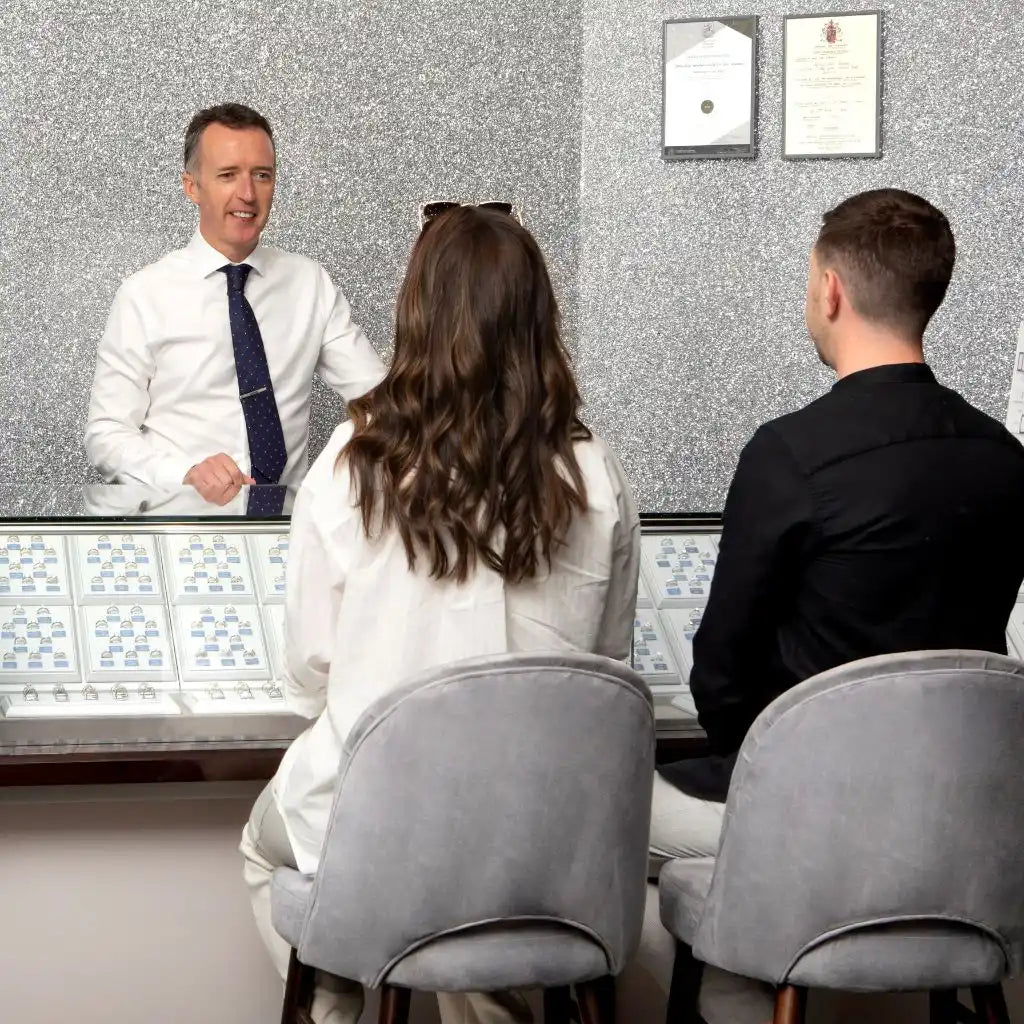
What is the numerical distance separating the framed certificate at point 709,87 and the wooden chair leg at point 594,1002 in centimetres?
244

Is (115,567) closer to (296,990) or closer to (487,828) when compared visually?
(296,990)

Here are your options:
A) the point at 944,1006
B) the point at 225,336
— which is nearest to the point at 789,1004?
the point at 944,1006

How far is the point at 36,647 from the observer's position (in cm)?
162

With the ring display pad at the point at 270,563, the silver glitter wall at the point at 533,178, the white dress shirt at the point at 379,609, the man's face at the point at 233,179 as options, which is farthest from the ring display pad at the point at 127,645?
the silver glitter wall at the point at 533,178

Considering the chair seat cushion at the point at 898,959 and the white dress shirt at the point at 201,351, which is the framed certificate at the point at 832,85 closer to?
the white dress shirt at the point at 201,351

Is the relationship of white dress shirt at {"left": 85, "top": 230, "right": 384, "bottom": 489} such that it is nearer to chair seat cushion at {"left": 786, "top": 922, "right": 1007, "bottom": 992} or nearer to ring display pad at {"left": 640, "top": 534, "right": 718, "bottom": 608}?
ring display pad at {"left": 640, "top": 534, "right": 718, "bottom": 608}

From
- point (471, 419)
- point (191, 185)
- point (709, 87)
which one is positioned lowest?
point (471, 419)

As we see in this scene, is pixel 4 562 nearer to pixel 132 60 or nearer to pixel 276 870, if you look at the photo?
pixel 276 870

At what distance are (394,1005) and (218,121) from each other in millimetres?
2183

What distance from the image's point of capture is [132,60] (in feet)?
11.3

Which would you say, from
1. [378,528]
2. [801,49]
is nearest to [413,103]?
[801,49]

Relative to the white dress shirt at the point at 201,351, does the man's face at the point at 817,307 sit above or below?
above

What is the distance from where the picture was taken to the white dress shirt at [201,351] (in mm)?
3057

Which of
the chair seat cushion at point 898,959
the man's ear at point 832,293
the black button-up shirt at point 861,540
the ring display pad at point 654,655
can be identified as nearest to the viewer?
the chair seat cushion at point 898,959
